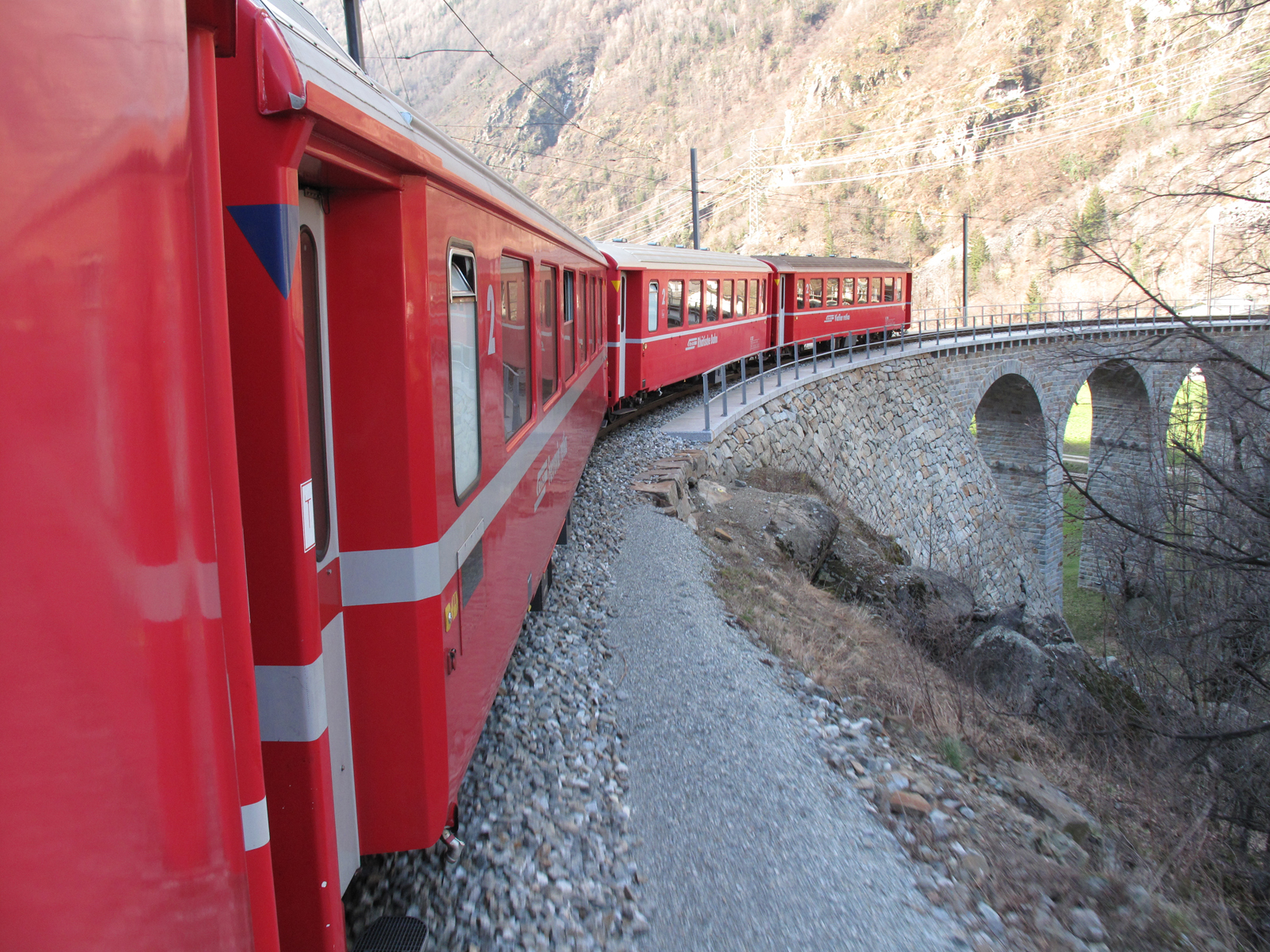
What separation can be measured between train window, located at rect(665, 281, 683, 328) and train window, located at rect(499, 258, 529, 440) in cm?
940

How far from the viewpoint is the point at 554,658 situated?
5.32 metres

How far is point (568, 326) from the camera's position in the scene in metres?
7.19

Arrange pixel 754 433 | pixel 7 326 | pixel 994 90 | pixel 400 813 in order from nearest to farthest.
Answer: pixel 7 326
pixel 400 813
pixel 754 433
pixel 994 90

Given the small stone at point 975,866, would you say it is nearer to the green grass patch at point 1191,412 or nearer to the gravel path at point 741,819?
the gravel path at point 741,819

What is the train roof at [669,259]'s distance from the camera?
12578 mm

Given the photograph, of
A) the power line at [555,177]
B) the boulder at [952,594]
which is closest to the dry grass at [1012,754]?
the boulder at [952,594]

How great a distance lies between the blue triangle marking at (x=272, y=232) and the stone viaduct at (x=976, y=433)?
6.49 meters

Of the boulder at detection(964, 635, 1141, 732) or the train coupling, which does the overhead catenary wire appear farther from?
the train coupling

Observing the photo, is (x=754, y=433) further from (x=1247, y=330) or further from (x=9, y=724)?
(x=9, y=724)

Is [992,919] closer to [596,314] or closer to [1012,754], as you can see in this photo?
[1012,754]

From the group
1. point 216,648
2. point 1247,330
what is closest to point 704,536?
point 1247,330

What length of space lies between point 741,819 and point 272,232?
3.11m

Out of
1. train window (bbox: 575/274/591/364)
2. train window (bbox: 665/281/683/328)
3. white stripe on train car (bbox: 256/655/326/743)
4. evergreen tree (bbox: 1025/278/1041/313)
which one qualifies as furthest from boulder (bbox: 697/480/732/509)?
evergreen tree (bbox: 1025/278/1041/313)

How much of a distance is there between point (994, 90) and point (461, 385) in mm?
92050
